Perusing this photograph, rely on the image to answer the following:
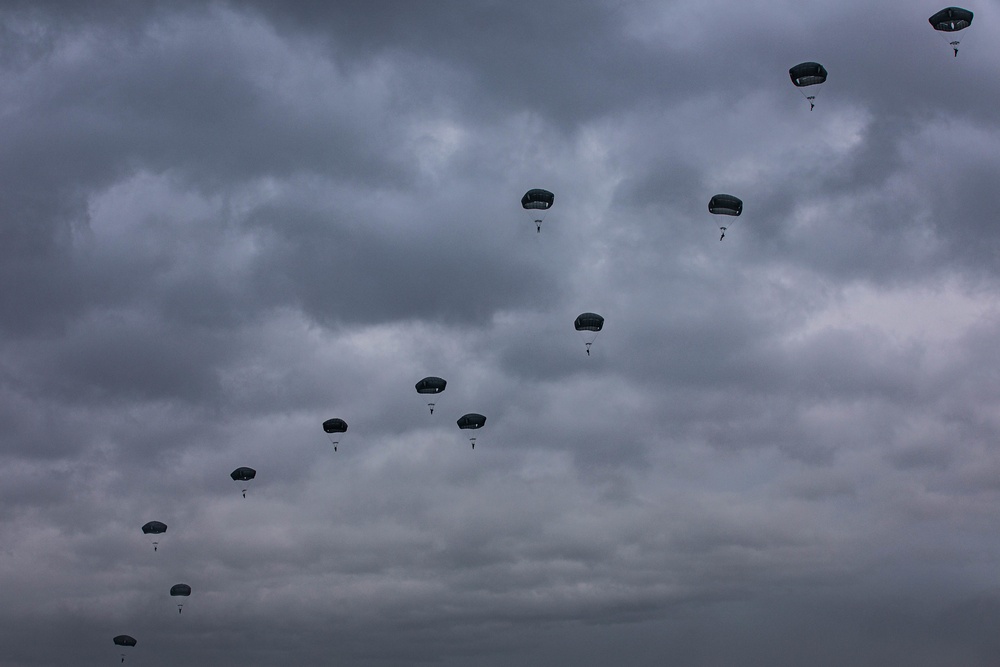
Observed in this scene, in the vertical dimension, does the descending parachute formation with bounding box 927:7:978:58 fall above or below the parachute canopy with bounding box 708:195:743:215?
above

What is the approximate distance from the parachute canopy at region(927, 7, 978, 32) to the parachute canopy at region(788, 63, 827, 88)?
15.0m

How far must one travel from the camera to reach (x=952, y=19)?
476ft

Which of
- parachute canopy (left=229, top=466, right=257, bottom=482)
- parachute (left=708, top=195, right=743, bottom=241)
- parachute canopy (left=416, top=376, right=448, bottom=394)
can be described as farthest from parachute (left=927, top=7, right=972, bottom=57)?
parachute canopy (left=229, top=466, right=257, bottom=482)

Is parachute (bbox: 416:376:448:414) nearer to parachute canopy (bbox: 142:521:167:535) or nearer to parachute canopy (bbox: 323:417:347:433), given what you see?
parachute canopy (bbox: 323:417:347:433)

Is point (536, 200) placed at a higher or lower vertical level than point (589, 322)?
higher

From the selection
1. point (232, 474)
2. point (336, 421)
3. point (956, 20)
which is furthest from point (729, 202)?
point (232, 474)

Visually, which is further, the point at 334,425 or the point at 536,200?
the point at 334,425

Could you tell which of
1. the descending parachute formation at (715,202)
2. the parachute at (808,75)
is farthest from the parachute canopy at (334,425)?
the parachute at (808,75)

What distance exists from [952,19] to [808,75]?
18.4 meters

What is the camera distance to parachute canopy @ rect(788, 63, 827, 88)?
155m

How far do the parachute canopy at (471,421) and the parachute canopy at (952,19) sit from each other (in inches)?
3206

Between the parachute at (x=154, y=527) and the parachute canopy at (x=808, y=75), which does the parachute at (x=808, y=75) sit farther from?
the parachute at (x=154, y=527)

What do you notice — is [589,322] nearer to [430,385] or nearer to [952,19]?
[430,385]

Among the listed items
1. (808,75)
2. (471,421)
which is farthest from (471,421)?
(808,75)
